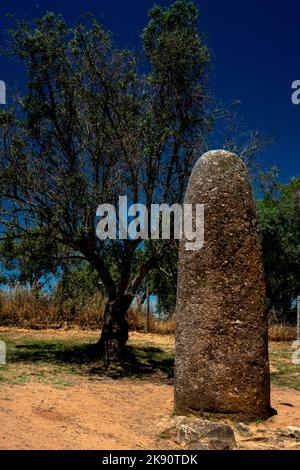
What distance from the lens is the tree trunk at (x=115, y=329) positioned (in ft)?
41.2

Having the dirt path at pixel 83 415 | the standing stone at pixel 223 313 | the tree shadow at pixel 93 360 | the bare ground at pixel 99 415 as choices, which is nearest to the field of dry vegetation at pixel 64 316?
the tree shadow at pixel 93 360

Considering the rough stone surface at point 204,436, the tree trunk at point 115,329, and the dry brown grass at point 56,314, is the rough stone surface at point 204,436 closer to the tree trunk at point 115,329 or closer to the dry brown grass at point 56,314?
the tree trunk at point 115,329

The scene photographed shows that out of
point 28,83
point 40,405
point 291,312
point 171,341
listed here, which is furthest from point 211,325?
point 291,312

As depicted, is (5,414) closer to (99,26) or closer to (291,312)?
(99,26)

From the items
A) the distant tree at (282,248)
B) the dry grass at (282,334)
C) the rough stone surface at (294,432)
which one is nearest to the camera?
the rough stone surface at (294,432)

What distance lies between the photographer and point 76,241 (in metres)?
11.9

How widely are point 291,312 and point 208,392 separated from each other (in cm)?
1393

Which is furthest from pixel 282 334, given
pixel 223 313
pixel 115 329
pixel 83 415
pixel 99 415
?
pixel 83 415

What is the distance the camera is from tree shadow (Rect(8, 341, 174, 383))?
38.3ft

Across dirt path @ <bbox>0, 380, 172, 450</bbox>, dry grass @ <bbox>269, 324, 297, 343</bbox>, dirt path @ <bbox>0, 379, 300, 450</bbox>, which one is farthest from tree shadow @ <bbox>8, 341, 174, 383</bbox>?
dry grass @ <bbox>269, 324, 297, 343</bbox>

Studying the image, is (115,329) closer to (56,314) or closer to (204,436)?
(56,314)

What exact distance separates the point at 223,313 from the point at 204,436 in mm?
1787

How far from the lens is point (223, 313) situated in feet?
25.6

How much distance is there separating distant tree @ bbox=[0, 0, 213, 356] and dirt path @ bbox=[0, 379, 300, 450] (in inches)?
121
